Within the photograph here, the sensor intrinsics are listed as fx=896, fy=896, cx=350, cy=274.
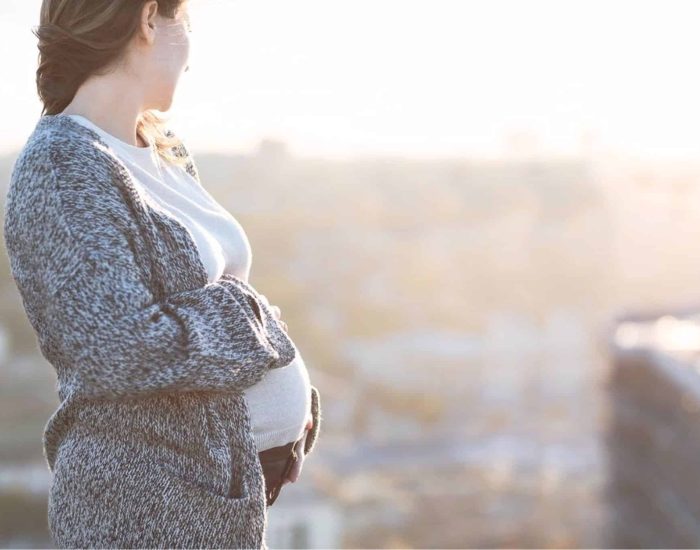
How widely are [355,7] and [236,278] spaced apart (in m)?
27.9

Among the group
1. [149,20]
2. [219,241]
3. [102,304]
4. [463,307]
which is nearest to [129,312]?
[102,304]

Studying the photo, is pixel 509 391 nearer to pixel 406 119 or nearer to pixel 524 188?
pixel 524 188

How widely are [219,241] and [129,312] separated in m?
0.18

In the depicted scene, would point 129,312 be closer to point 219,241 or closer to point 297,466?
point 219,241

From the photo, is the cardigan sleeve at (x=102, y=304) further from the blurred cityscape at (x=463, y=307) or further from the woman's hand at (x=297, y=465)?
the blurred cityscape at (x=463, y=307)

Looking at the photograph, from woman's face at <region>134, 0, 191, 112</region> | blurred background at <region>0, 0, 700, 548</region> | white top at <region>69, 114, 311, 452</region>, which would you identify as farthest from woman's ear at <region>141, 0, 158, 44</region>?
blurred background at <region>0, 0, 700, 548</region>

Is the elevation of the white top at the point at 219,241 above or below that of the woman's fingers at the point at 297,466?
above

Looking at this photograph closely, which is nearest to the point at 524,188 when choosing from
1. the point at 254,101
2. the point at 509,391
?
the point at 509,391

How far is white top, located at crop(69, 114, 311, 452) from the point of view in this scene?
91cm

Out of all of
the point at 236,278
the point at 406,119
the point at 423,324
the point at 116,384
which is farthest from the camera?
the point at 406,119

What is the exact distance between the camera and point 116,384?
798mm

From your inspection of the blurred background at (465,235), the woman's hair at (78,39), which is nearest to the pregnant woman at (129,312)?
the woman's hair at (78,39)

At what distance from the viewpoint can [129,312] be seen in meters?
0.79

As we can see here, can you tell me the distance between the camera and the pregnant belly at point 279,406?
0.94 m
